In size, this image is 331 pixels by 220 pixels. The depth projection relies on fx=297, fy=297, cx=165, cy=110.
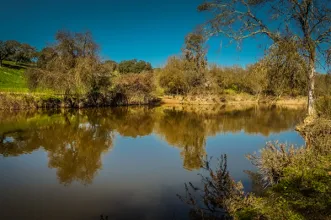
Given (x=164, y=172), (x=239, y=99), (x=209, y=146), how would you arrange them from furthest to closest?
(x=239, y=99)
(x=209, y=146)
(x=164, y=172)

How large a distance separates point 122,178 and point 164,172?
1563mm

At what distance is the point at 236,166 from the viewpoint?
37.2 ft

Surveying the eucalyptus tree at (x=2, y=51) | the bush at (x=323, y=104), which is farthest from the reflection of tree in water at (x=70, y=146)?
the eucalyptus tree at (x=2, y=51)

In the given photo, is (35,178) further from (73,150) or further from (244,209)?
(244,209)

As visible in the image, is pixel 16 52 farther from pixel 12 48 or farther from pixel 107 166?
pixel 107 166

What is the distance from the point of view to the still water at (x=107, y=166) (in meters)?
7.41

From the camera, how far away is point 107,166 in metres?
11.3

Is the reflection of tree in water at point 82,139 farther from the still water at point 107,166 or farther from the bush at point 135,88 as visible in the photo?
the bush at point 135,88

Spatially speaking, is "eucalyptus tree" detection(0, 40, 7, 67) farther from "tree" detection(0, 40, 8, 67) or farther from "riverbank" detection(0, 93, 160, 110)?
"riverbank" detection(0, 93, 160, 110)

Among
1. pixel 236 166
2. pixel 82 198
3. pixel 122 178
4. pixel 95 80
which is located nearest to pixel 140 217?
pixel 82 198

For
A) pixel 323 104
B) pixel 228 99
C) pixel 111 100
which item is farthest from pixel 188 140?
pixel 228 99

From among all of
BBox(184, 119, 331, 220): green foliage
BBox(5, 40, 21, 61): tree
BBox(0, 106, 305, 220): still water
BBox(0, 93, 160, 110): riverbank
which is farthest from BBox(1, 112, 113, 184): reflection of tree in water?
BBox(5, 40, 21, 61): tree

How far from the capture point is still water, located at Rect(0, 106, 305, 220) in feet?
24.3

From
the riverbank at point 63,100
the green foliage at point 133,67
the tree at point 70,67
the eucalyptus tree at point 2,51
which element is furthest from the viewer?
the green foliage at point 133,67
